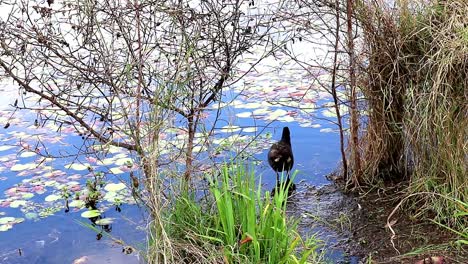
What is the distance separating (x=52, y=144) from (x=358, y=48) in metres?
3.21

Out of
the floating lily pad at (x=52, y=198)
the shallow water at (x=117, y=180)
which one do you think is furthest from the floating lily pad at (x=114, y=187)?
the floating lily pad at (x=52, y=198)

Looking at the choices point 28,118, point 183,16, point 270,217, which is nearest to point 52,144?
point 28,118

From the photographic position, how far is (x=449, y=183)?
3.70 meters

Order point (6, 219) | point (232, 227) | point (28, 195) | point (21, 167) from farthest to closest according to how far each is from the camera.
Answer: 1. point (21, 167)
2. point (28, 195)
3. point (6, 219)
4. point (232, 227)

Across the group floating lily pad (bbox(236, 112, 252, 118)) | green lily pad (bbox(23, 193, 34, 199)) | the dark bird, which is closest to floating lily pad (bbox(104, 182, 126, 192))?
green lily pad (bbox(23, 193, 34, 199))

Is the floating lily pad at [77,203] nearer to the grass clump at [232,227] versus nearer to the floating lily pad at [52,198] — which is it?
the floating lily pad at [52,198]

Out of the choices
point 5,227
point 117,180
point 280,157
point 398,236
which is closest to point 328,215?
point 398,236

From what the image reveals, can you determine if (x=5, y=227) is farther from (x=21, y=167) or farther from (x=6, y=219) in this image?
(x=21, y=167)

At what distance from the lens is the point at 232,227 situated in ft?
9.34

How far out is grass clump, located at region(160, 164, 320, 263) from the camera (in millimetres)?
2797

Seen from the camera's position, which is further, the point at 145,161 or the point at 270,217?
the point at 145,161

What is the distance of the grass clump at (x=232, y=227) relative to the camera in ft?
9.18

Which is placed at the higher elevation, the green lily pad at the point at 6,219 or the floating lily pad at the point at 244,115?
the floating lily pad at the point at 244,115

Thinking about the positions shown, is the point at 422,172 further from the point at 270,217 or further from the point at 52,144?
the point at 52,144
